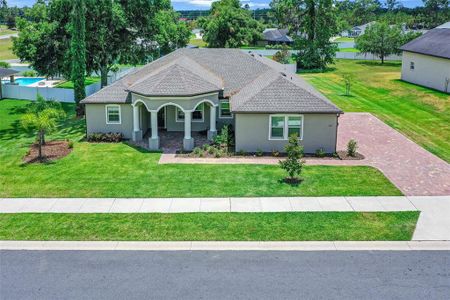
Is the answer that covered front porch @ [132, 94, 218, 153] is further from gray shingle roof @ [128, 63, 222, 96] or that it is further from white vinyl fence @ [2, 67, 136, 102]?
white vinyl fence @ [2, 67, 136, 102]

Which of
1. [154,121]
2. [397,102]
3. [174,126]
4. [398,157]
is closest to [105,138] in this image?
[154,121]

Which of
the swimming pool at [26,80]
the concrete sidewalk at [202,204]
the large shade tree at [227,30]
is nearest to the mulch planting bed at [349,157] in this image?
the concrete sidewalk at [202,204]

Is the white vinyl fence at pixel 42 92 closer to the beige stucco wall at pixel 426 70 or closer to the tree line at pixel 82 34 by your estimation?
the tree line at pixel 82 34

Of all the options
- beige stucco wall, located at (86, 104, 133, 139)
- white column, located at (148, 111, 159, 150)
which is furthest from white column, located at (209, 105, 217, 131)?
beige stucco wall, located at (86, 104, 133, 139)

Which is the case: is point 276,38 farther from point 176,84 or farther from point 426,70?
point 176,84
